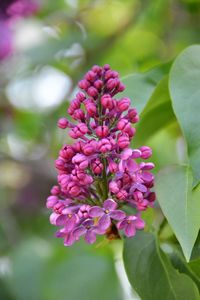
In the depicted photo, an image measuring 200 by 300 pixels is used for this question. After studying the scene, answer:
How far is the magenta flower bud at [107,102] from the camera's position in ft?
3.80

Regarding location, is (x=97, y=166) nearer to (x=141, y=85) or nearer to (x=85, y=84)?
(x=85, y=84)

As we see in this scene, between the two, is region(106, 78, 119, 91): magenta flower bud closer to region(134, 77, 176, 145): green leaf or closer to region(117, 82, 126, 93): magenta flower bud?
region(117, 82, 126, 93): magenta flower bud

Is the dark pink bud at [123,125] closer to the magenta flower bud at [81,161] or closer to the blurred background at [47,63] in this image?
the magenta flower bud at [81,161]

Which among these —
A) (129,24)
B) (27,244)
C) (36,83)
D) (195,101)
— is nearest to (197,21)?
(129,24)

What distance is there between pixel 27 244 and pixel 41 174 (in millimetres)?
1152

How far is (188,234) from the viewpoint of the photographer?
3.49 feet

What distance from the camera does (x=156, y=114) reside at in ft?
4.76

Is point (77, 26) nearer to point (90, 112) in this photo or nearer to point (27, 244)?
point (27, 244)

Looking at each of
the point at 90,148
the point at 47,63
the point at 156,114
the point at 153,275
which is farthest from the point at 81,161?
the point at 47,63

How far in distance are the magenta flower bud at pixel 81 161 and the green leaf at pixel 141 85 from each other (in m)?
0.19

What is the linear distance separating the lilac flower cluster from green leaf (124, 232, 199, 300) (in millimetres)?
53

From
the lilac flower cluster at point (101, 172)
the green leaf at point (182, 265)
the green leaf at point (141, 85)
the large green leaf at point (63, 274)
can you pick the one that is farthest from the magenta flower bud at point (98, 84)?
the large green leaf at point (63, 274)

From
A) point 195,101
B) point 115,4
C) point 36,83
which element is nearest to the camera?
point 195,101

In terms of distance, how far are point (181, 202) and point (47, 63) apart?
1.90 m
